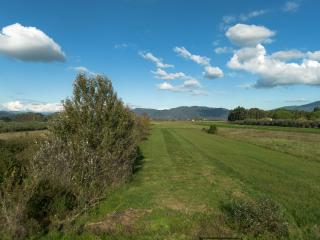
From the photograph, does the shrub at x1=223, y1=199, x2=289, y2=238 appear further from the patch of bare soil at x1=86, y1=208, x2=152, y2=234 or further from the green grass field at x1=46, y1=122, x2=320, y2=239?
the patch of bare soil at x1=86, y1=208, x2=152, y2=234

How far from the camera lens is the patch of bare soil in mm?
9539

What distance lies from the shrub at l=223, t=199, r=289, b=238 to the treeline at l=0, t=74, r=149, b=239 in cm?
561

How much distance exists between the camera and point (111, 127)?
16.8 m

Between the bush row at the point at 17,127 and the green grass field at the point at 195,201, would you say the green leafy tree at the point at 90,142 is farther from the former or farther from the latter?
the bush row at the point at 17,127

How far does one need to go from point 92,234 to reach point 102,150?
6.60m

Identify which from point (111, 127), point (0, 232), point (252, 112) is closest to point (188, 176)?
point (111, 127)

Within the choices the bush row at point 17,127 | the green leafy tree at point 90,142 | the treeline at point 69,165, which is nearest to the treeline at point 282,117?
the bush row at point 17,127

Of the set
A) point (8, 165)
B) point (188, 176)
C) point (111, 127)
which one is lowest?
point (188, 176)

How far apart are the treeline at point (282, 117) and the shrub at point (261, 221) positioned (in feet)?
301

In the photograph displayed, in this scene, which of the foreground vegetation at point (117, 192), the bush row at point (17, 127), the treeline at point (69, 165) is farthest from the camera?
the bush row at point (17, 127)

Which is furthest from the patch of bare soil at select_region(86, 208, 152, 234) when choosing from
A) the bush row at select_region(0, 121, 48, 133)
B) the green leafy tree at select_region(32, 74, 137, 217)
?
the bush row at select_region(0, 121, 48, 133)

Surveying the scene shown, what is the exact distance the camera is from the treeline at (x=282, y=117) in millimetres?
97125

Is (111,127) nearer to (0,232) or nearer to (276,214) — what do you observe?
(0,232)

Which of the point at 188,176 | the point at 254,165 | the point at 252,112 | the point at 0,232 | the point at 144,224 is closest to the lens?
the point at 0,232
